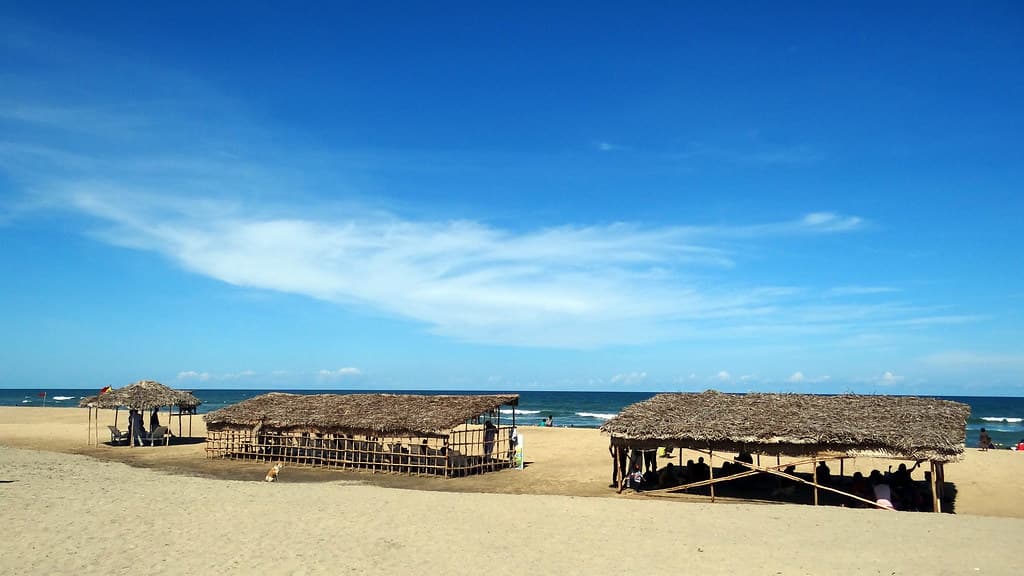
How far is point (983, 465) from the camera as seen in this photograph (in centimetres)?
2338

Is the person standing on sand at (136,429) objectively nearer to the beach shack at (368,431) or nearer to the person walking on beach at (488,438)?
the beach shack at (368,431)

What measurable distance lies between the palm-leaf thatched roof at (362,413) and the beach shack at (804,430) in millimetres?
5316

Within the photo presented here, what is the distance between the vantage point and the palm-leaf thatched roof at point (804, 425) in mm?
15289

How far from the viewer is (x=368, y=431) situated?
2222cm

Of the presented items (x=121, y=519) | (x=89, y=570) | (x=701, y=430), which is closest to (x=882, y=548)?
(x=701, y=430)

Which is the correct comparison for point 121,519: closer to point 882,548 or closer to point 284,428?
point 284,428

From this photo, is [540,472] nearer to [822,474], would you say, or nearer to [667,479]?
[667,479]

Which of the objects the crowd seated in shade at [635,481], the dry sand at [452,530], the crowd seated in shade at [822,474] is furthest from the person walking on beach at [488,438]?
the crowd seated in shade at [822,474]

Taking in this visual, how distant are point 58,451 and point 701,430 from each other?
24.6 meters

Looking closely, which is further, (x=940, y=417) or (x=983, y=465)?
(x=983, y=465)

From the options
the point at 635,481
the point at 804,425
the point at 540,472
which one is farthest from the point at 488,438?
the point at 804,425

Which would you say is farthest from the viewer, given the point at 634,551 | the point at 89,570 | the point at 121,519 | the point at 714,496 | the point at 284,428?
the point at 284,428

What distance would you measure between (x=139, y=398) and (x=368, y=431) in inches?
459

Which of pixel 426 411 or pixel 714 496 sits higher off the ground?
pixel 426 411
